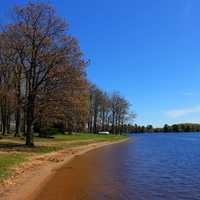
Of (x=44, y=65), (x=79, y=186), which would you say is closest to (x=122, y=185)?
(x=79, y=186)

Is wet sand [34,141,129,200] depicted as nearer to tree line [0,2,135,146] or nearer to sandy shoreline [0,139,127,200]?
sandy shoreline [0,139,127,200]

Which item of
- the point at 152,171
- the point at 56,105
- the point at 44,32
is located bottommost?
the point at 152,171

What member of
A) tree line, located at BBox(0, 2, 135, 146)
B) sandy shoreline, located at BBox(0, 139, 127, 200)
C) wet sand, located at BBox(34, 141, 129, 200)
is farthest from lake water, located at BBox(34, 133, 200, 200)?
tree line, located at BBox(0, 2, 135, 146)

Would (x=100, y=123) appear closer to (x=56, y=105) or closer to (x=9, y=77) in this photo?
(x=9, y=77)

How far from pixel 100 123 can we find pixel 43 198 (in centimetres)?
10867

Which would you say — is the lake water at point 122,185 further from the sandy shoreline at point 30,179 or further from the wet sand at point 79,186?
the sandy shoreline at point 30,179

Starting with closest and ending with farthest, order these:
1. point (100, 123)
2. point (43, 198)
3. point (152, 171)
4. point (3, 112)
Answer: point (43, 198), point (152, 171), point (3, 112), point (100, 123)

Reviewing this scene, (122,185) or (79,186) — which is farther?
(122,185)

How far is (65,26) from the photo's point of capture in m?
36.6

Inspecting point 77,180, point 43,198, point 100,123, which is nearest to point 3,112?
point 77,180

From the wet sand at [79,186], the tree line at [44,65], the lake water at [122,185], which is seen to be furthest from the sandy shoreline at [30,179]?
the tree line at [44,65]

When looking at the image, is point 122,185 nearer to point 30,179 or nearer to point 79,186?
point 79,186

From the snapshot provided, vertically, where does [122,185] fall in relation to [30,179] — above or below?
below

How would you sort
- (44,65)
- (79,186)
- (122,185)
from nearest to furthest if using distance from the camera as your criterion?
(79,186)
(122,185)
(44,65)
